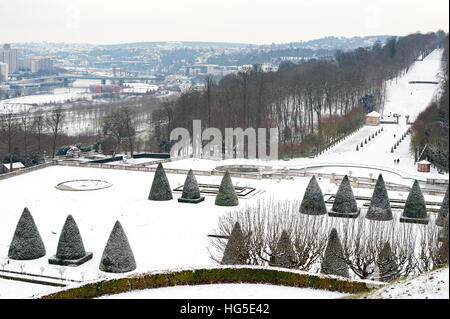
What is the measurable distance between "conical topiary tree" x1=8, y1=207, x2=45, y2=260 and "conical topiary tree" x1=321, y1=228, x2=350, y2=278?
1612 centimetres

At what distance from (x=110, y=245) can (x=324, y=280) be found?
39.5 feet

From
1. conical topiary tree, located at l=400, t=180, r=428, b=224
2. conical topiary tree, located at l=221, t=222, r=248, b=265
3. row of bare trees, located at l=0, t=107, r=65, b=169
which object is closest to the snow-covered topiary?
conical topiary tree, located at l=400, t=180, r=428, b=224

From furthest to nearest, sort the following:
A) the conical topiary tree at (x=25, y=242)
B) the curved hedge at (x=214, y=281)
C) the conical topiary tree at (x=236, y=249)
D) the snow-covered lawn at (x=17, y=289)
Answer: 1. the conical topiary tree at (x=25, y=242)
2. the conical topiary tree at (x=236, y=249)
3. the snow-covered lawn at (x=17, y=289)
4. the curved hedge at (x=214, y=281)

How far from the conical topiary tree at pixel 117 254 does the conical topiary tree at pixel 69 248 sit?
2.10 metres

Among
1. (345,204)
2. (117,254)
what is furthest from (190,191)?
(117,254)

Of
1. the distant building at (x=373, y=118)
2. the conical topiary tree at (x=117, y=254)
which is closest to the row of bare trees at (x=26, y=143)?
the conical topiary tree at (x=117, y=254)

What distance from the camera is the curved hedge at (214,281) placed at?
1034 inches

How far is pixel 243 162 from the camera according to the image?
76562 millimetres

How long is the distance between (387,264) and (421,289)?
13373 millimetres

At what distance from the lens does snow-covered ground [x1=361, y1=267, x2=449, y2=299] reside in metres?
17.0

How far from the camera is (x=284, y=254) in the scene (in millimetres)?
31359

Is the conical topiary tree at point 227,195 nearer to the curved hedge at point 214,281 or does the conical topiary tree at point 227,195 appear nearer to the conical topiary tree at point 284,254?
the conical topiary tree at point 284,254

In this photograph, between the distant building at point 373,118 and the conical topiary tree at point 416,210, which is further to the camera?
the distant building at point 373,118
